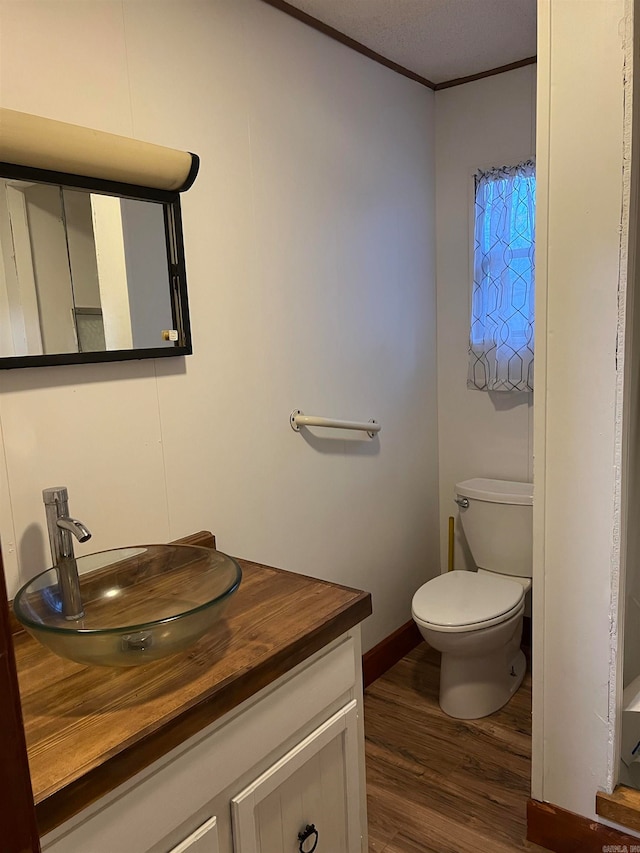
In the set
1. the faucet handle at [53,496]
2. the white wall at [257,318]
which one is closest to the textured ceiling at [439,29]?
the white wall at [257,318]

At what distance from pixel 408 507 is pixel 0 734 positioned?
7.29 feet

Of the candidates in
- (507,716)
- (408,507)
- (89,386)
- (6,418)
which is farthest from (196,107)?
(507,716)

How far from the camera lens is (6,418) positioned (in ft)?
4.29

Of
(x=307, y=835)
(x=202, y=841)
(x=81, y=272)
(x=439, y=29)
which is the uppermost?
(x=439, y=29)

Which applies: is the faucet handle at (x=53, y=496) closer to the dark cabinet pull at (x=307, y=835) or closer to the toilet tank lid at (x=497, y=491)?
the dark cabinet pull at (x=307, y=835)

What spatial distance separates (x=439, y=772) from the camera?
2.02 m

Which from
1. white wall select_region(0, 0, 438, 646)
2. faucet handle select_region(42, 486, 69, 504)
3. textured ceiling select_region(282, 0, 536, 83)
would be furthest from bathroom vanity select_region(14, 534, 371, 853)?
textured ceiling select_region(282, 0, 536, 83)

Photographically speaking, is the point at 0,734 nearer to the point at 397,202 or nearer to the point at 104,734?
the point at 104,734

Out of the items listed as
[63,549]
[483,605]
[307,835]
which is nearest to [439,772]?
[483,605]

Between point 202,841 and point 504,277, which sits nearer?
point 202,841

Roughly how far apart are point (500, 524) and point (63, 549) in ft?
5.67

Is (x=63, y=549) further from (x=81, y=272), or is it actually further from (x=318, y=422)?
(x=318, y=422)

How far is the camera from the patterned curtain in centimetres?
246

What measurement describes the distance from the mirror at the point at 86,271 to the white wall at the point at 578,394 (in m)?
0.92
